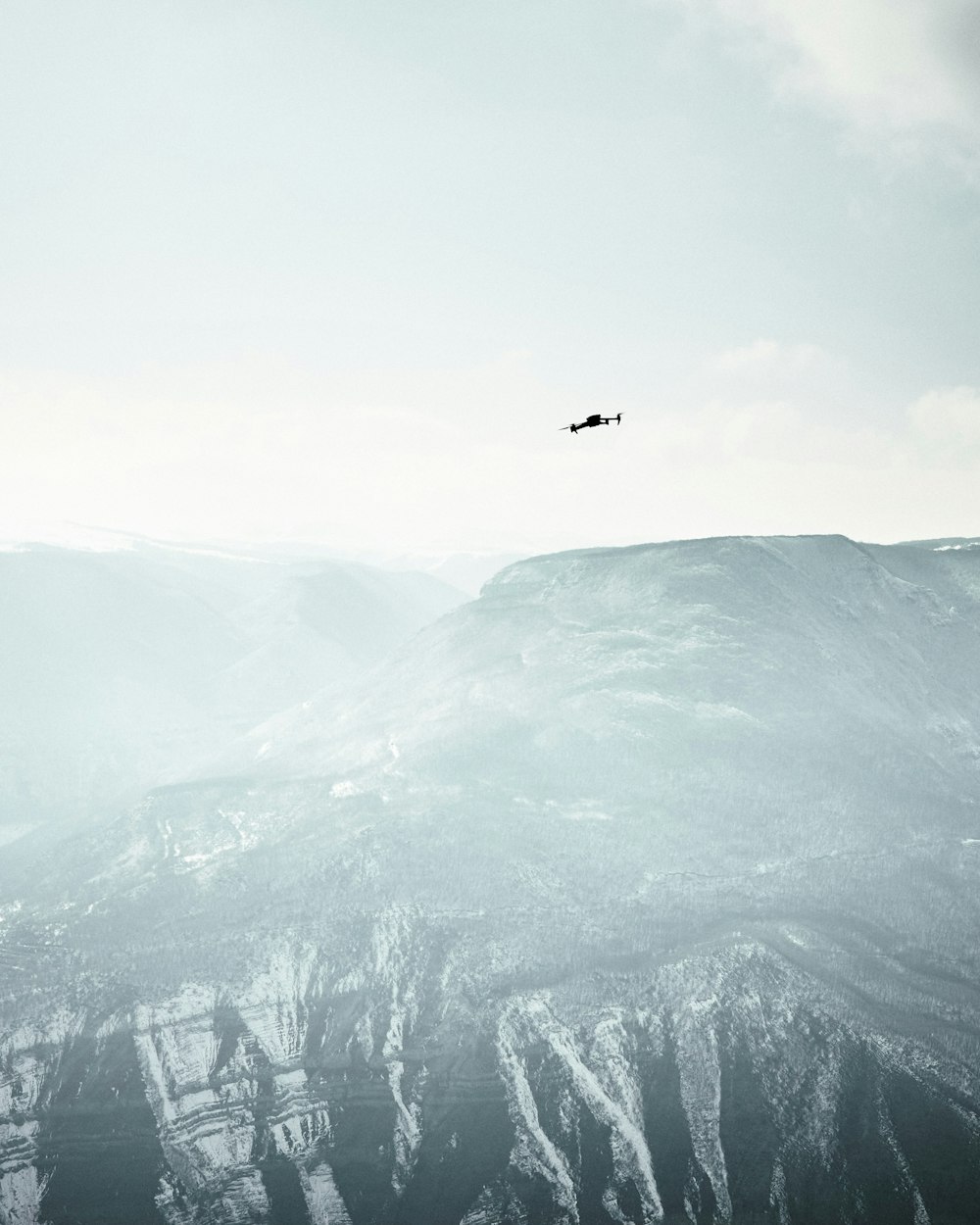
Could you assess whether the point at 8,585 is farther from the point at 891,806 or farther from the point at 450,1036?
the point at 891,806

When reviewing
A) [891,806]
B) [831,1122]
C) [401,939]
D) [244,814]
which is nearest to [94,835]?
[244,814]

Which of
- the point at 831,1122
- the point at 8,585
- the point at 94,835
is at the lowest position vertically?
the point at 831,1122

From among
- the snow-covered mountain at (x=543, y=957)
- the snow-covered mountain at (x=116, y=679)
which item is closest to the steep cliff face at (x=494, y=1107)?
the snow-covered mountain at (x=543, y=957)

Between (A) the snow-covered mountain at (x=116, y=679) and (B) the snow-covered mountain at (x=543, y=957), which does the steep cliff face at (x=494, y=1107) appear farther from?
(A) the snow-covered mountain at (x=116, y=679)

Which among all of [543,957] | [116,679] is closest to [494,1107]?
[543,957]

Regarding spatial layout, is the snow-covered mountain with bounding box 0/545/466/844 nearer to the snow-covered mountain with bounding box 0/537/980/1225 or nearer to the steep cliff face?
the snow-covered mountain with bounding box 0/537/980/1225

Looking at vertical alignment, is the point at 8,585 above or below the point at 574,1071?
above

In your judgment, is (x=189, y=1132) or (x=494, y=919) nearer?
(x=189, y=1132)

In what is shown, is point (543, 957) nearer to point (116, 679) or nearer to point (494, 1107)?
point (494, 1107)
